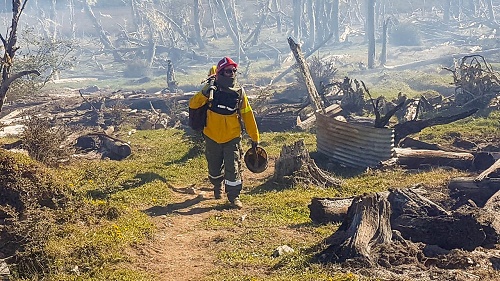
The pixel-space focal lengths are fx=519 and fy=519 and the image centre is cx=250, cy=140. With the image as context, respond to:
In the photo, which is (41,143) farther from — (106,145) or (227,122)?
(227,122)

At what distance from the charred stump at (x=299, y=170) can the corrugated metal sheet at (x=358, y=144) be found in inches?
60.9

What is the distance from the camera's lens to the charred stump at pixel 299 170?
945cm

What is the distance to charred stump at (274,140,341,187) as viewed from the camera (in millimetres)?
9445

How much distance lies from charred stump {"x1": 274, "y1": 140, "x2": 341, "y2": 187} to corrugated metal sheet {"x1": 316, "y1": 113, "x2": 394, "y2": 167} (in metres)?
1.55

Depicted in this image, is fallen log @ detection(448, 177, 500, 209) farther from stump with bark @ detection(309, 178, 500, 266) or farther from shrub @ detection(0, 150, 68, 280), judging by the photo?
shrub @ detection(0, 150, 68, 280)

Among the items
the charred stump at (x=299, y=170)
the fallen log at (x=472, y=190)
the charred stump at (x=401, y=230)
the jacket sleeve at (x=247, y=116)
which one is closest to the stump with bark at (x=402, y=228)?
the charred stump at (x=401, y=230)

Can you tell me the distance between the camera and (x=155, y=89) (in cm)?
4169

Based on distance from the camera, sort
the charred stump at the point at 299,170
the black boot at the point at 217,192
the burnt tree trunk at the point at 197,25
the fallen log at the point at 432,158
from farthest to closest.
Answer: the burnt tree trunk at the point at 197,25 → the fallen log at the point at 432,158 → the charred stump at the point at 299,170 → the black boot at the point at 217,192

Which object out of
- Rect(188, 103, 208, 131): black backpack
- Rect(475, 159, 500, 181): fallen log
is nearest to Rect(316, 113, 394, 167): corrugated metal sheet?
Rect(475, 159, 500, 181): fallen log

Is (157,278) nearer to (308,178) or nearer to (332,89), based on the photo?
(308,178)

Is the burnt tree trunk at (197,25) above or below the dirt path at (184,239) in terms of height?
above

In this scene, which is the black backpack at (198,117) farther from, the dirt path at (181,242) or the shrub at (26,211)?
the shrub at (26,211)

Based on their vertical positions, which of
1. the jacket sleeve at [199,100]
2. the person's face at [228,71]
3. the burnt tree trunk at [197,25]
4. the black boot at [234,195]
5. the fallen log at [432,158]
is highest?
the burnt tree trunk at [197,25]

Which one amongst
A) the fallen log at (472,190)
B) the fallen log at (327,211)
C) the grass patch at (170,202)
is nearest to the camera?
the grass patch at (170,202)
